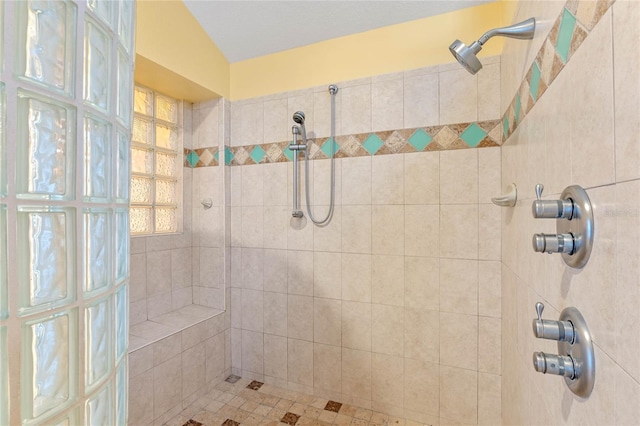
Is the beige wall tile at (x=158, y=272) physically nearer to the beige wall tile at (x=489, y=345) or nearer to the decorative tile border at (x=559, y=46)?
the beige wall tile at (x=489, y=345)

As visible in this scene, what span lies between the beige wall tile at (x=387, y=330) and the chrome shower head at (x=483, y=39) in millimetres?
1248

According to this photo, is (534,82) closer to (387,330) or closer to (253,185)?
(387,330)

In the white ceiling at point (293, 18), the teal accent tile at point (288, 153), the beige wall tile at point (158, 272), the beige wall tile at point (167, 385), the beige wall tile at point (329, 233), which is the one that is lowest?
the beige wall tile at point (167, 385)

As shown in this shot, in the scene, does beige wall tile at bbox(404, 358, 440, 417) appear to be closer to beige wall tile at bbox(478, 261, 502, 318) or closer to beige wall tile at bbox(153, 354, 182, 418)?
beige wall tile at bbox(478, 261, 502, 318)

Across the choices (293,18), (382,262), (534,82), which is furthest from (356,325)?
(293,18)

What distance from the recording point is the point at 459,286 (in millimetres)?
1559

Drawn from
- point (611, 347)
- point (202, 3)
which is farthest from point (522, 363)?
point (202, 3)

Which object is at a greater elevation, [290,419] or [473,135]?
[473,135]

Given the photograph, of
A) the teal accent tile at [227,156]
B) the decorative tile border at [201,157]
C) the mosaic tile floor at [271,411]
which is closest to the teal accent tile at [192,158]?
the decorative tile border at [201,157]

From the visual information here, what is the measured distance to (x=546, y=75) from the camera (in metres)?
0.80

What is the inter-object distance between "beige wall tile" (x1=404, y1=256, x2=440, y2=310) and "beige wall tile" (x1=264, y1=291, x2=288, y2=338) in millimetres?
792

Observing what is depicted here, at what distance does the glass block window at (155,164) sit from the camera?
1943 millimetres

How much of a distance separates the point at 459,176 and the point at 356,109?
70 cm

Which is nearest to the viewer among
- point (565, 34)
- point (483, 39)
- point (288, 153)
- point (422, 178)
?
point (565, 34)
